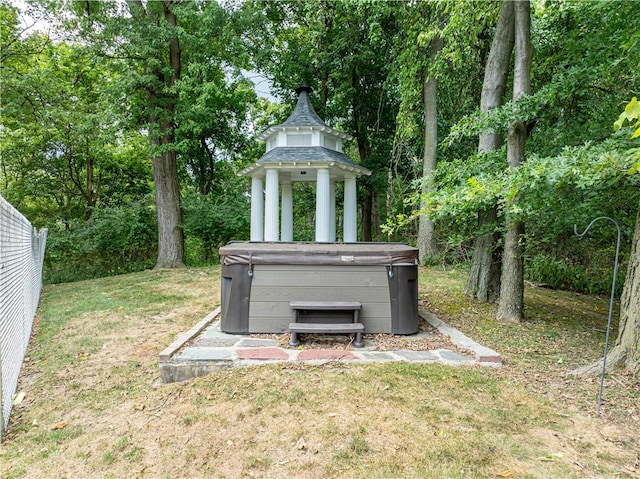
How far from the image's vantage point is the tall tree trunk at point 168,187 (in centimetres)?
1101

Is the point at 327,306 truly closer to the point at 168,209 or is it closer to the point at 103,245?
the point at 168,209

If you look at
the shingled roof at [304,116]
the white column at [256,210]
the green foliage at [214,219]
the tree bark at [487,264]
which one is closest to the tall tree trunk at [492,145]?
the tree bark at [487,264]

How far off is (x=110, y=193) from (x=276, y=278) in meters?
13.8

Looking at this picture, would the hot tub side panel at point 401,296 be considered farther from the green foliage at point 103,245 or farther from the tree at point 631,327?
the green foliage at point 103,245

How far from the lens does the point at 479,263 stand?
6254mm

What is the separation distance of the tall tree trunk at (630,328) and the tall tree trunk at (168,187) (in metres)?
10.6

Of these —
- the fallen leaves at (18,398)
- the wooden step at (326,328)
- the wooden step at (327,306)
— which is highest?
the wooden step at (327,306)

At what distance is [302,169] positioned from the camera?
800cm

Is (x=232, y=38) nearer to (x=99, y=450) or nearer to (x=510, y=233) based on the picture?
(x=510, y=233)

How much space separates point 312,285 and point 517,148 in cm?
331

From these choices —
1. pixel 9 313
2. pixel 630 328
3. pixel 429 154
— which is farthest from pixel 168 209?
pixel 630 328

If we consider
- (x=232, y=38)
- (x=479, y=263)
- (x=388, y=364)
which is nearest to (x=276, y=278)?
(x=388, y=364)

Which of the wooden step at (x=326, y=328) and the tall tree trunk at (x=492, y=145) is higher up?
the tall tree trunk at (x=492, y=145)

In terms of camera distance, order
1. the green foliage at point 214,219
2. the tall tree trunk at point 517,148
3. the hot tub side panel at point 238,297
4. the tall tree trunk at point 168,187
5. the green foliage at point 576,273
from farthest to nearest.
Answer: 1. the green foliage at point 214,219
2. the tall tree trunk at point 168,187
3. the green foliage at point 576,273
4. the tall tree trunk at point 517,148
5. the hot tub side panel at point 238,297
